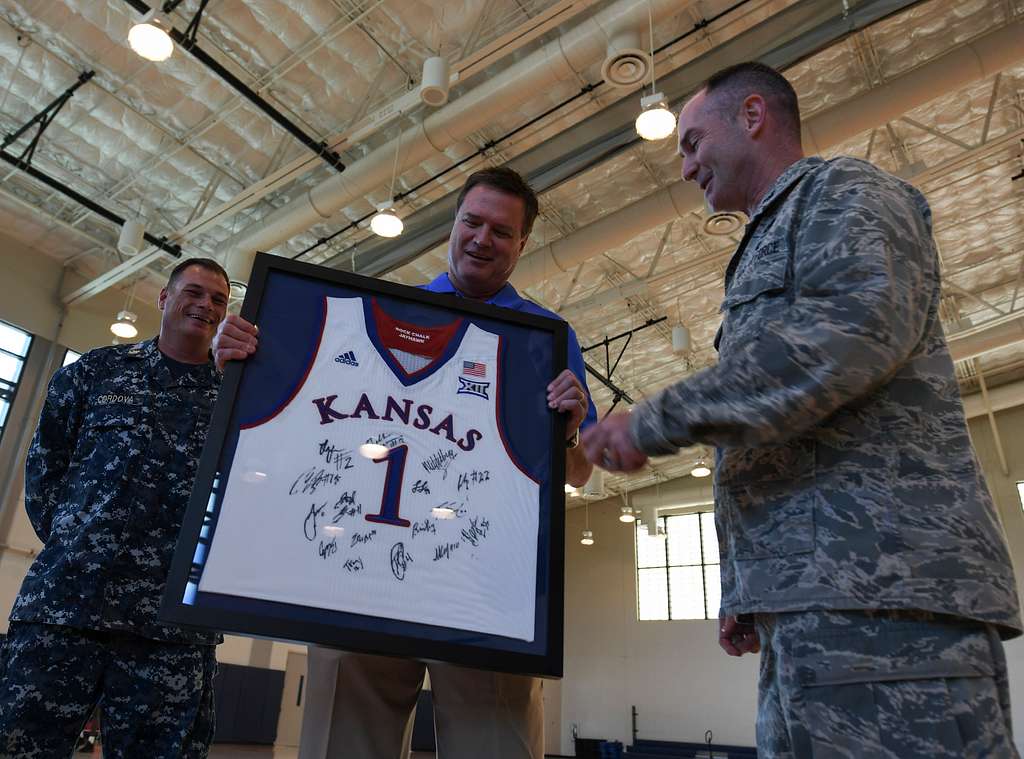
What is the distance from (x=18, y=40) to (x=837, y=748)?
924cm

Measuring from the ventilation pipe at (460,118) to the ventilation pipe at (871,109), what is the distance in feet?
5.74

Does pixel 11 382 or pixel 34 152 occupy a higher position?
pixel 34 152

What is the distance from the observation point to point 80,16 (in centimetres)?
721

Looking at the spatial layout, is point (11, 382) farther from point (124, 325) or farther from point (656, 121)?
point (656, 121)

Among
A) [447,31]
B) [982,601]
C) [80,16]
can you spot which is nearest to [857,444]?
[982,601]

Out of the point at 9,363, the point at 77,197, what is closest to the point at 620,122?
the point at 77,197

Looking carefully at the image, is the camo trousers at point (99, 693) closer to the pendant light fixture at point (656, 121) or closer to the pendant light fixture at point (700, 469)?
the pendant light fixture at point (656, 121)

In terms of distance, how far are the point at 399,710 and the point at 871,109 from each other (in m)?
7.37

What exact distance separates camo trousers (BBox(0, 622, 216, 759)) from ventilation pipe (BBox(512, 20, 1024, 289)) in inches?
281

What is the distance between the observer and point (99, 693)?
174 cm

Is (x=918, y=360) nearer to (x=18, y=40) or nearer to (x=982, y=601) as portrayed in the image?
(x=982, y=601)

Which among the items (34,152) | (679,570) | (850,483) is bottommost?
(850,483)

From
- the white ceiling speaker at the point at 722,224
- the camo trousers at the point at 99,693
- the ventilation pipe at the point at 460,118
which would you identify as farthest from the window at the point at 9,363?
the camo trousers at the point at 99,693

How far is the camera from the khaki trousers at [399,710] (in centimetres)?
140
